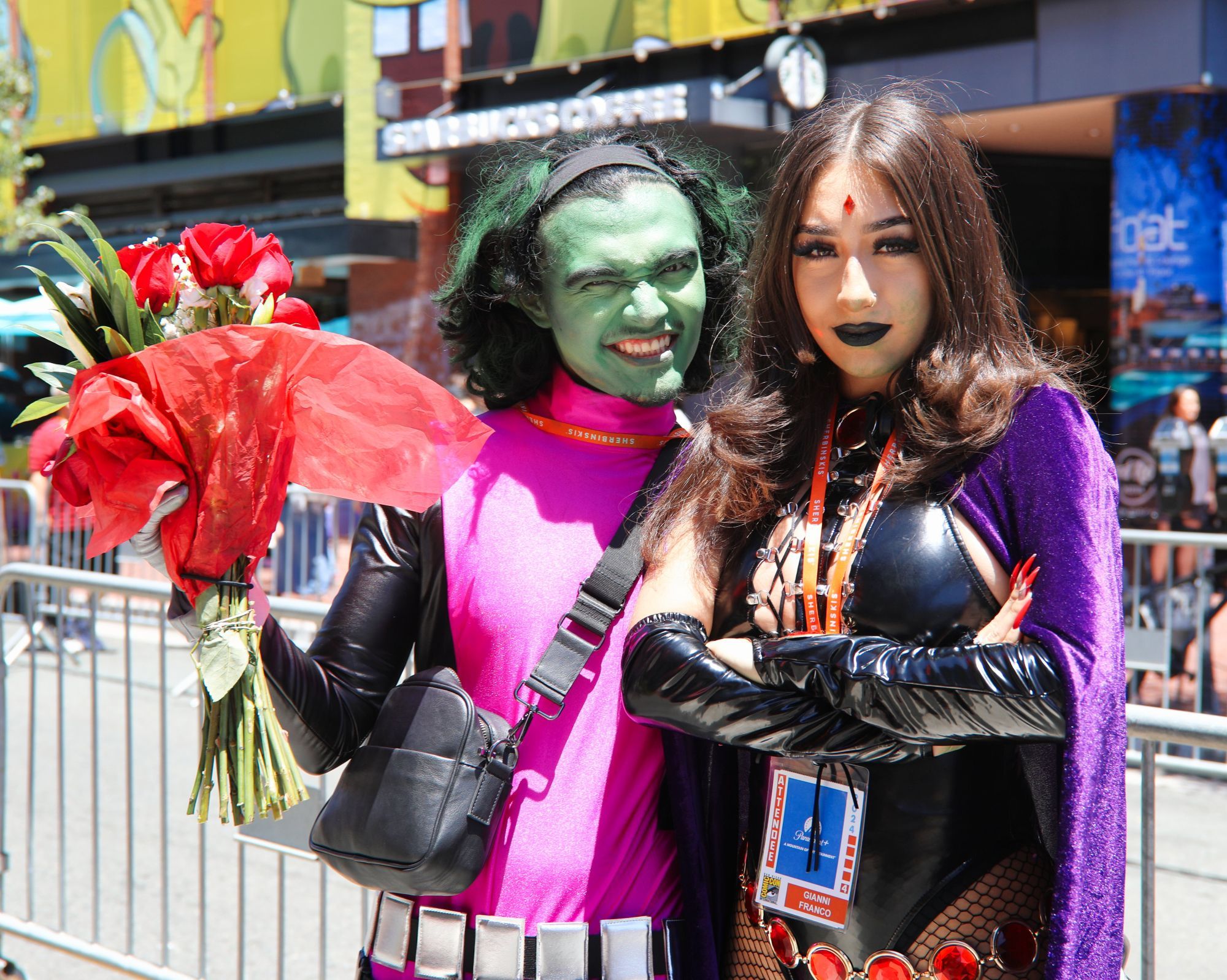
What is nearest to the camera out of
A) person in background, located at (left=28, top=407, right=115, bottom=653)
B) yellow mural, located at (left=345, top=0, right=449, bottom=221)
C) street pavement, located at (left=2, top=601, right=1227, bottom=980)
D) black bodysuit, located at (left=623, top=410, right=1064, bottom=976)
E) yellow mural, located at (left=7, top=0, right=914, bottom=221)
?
black bodysuit, located at (left=623, top=410, right=1064, bottom=976)

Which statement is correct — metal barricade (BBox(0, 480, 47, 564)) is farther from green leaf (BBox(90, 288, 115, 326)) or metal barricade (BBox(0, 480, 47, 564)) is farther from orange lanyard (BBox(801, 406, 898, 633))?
orange lanyard (BBox(801, 406, 898, 633))

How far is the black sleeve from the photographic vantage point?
2109 millimetres

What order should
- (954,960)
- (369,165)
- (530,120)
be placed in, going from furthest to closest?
(369,165)
(530,120)
(954,960)

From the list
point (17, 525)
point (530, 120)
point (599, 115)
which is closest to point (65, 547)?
point (17, 525)

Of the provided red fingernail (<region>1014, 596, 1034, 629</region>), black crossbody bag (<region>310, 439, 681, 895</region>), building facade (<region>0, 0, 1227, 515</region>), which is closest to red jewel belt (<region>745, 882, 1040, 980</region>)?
red fingernail (<region>1014, 596, 1034, 629</region>)

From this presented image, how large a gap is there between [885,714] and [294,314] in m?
1.08

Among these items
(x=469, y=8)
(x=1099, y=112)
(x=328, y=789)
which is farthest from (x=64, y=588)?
(x=469, y=8)

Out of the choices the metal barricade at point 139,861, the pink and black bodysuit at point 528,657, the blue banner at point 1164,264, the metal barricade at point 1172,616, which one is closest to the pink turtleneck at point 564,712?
the pink and black bodysuit at point 528,657

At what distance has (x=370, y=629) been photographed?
2.18 metres

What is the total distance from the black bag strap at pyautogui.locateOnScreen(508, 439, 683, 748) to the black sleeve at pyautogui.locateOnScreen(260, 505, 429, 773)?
0.30 meters

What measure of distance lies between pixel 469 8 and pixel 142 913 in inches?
401

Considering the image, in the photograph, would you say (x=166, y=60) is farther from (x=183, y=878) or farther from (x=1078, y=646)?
(x=1078, y=646)

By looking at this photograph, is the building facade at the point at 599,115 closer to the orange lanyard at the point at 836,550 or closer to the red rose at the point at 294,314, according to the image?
the orange lanyard at the point at 836,550

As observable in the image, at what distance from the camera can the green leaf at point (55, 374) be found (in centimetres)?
195
